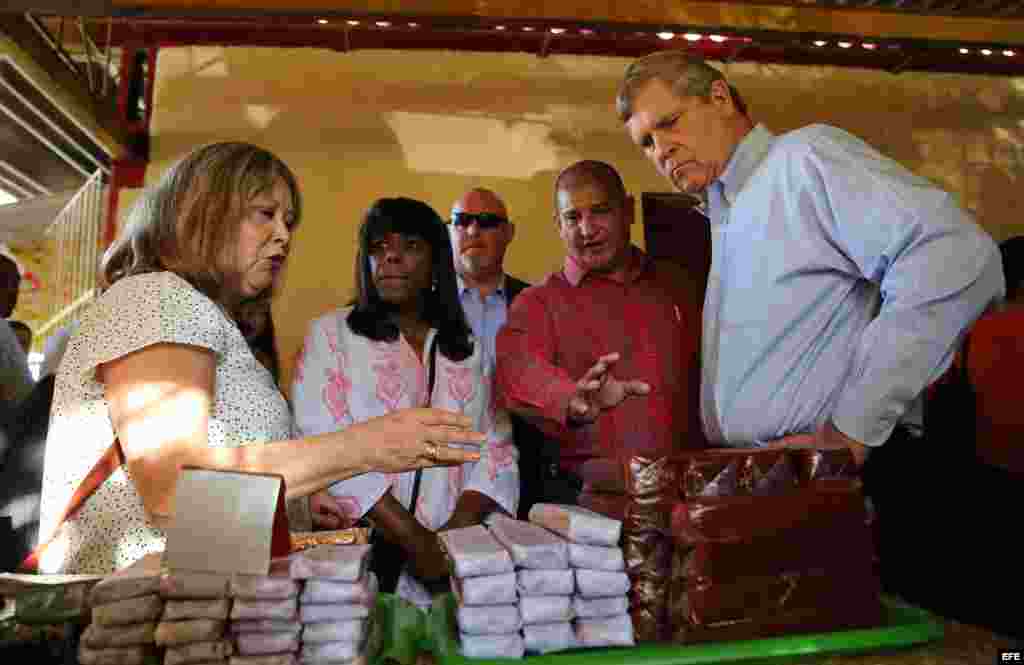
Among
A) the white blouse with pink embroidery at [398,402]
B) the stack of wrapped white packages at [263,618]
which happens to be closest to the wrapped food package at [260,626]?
the stack of wrapped white packages at [263,618]

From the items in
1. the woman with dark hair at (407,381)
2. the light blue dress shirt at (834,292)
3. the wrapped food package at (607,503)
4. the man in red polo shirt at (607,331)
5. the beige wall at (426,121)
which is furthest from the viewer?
the beige wall at (426,121)

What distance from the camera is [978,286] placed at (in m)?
1.59

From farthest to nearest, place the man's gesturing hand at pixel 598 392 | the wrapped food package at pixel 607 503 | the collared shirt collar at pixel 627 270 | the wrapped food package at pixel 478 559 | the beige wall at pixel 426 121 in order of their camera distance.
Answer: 1. the beige wall at pixel 426 121
2. the collared shirt collar at pixel 627 270
3. the man's gesturing hand at pixel 598 392
4. the wrapped food package at pixel 607 503
5. the wrapped food package at pixel 478 559

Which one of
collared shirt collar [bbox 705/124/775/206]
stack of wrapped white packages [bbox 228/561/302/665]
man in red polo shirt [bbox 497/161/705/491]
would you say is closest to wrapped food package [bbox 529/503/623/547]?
stack of wrapped white packages [bbox 228/561/302/665]

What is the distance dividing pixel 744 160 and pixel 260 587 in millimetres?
1576

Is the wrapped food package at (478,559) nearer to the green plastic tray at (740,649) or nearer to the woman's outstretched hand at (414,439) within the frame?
the green plastic tray at (740,649)

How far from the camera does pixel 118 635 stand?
978 mm

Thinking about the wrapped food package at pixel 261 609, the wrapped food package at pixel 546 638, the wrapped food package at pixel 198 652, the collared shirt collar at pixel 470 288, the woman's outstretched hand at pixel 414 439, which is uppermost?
the collared shirt collar at pixel 470 288

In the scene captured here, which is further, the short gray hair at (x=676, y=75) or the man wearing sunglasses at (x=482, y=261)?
the man wearing sunglasses at (x=482, y=261)

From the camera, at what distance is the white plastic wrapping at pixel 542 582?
1.11 metres

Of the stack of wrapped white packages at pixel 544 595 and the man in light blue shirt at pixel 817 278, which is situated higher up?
the man in light blue shirt at pixel 817 278

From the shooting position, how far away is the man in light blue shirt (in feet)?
5.20

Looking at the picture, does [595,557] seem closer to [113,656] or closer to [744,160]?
[113,656]

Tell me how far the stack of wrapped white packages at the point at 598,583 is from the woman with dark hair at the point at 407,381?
122cm
